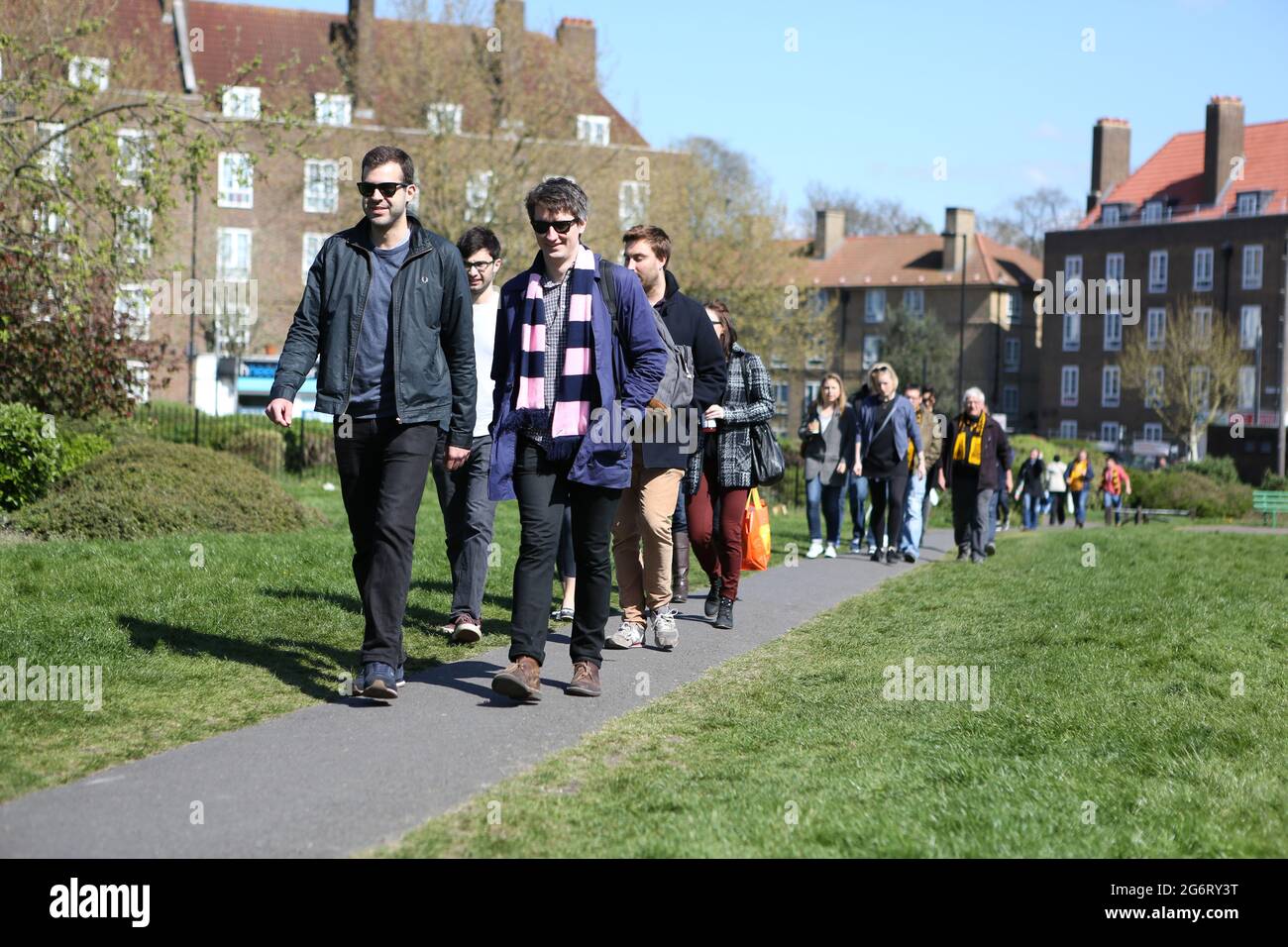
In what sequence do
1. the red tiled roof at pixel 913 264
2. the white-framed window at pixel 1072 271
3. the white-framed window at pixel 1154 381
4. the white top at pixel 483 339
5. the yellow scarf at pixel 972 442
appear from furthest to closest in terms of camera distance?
the red tiled roof at pixel 913 264, the white-framed window at pixel 1072 271, the white-framed window at pixel 1154 381, the yellow scarf at pixel 972 442, the white top at pixel 483 339

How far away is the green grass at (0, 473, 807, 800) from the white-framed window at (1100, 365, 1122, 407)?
68314mm

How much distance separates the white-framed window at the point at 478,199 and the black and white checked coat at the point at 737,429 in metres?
24.4

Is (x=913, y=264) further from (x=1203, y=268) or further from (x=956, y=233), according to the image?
(x=1203, y=268)

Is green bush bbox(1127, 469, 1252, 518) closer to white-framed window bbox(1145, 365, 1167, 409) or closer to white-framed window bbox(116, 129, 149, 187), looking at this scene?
white-framed window bbox(1145, 365, 1167, 409)

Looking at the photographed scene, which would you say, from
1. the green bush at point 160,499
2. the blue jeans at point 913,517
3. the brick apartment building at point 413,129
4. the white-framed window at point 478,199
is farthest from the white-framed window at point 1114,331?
the green bush at point 160,499

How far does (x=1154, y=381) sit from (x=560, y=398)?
219 ft

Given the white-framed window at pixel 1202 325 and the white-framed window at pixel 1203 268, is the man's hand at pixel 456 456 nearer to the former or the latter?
the white-framed window at pixel 1202 325

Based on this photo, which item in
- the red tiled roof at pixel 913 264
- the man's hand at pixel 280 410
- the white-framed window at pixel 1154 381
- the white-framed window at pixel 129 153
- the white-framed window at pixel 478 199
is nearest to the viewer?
the man's hand at pixel 280 410

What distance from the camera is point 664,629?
809cm

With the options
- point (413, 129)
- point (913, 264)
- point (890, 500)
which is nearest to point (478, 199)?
point (413, 129)

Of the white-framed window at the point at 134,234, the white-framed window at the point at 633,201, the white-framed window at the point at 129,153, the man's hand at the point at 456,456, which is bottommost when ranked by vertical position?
the man's hand at the point at 456,456

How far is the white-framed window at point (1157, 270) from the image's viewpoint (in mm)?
73188

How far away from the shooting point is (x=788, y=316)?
50125 mm

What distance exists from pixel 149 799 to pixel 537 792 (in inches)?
48.8
